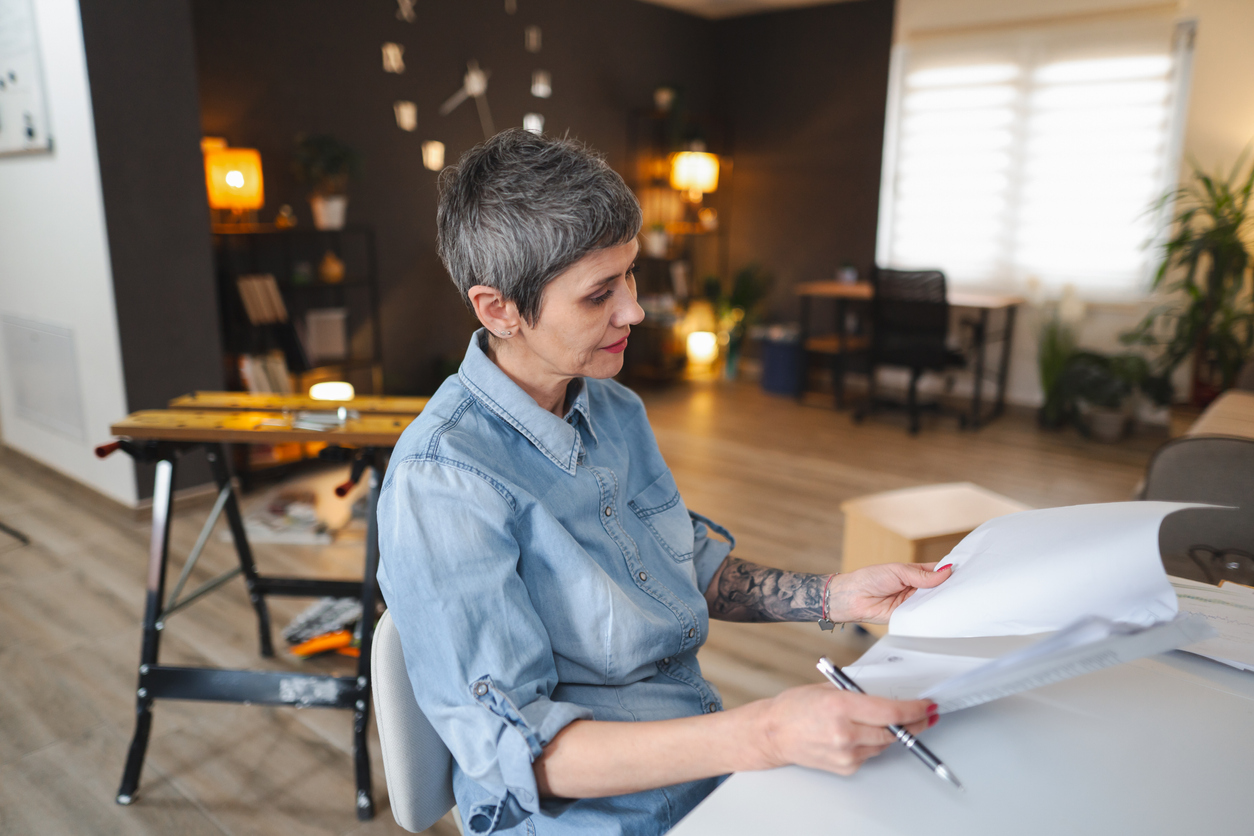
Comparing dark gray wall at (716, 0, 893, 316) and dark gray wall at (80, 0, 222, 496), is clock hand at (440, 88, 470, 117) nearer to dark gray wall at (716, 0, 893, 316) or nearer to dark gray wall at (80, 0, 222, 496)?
dark gray wall at (80, 0, 222, 496)

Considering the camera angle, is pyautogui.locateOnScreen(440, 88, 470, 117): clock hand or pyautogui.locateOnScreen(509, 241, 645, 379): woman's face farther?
pyautogui.locateOnScreen(440, 88, 470, 117): clock hand

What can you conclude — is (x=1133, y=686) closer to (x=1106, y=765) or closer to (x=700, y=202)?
(x=1106, y=765)

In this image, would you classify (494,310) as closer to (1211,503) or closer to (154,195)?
(1211,503)

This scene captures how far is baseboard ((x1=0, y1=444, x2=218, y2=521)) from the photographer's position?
328 cm

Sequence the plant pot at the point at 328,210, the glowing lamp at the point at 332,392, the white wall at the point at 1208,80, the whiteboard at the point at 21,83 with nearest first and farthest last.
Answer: the glowing lamp at the point at 332,392 → the whiteboard at the point at 21,83 → the plant pot at the point at 328,210 → the white wall at the point at 1208,80

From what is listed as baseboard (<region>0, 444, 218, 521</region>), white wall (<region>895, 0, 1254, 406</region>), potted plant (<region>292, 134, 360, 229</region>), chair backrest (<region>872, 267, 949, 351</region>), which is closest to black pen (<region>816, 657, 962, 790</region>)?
baseboard (<region>0, 444, 218, 521</region>)

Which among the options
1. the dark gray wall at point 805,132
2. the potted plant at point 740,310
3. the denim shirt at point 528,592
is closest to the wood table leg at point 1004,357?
the dark gray wall at point 805,132

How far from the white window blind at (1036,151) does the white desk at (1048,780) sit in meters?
4.85

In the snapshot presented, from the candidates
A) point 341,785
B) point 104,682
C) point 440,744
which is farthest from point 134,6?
point 440,744

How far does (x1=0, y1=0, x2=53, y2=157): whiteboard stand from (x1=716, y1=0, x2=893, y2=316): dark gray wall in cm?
468

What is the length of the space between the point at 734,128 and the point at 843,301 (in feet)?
5.91

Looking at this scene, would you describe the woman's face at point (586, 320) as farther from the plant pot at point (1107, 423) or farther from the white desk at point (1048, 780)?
the plant pot at point (1107, 423)

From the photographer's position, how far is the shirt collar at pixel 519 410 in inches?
36.8

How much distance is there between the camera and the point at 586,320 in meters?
0.94
